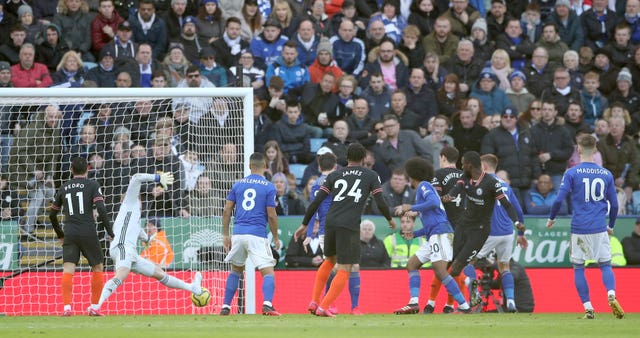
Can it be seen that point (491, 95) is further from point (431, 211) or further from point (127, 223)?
point (127, 223)

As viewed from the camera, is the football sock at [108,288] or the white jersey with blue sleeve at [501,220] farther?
the white jersey with blue sleeve at [501,220]

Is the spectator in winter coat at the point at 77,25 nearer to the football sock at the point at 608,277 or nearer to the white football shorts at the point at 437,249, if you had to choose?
the white football shorts at the point at 437,249

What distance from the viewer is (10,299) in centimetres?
1781

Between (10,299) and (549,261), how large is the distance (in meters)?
8.55

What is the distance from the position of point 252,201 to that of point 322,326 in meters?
2.74

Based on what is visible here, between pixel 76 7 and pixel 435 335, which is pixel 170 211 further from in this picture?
pixel 435 335

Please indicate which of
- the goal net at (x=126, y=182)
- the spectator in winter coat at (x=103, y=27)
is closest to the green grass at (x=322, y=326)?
the goal net at (x=126, y=182)

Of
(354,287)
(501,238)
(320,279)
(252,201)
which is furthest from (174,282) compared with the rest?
(501,238)

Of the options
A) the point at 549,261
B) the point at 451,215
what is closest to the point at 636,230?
the point at 549,261

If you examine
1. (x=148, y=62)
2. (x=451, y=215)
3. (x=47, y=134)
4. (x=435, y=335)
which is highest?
(x=148, y=62)

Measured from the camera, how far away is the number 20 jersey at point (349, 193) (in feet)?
48.3

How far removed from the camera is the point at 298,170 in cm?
2178

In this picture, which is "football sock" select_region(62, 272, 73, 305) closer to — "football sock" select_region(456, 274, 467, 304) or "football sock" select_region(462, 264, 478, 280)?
"football sock" select_region(456, 274, 467, 304)

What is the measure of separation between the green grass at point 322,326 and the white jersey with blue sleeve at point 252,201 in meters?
1.11
